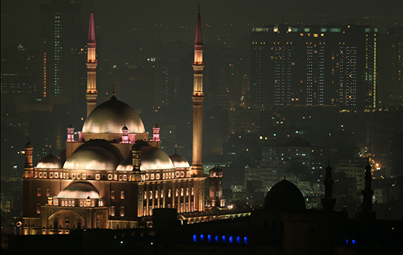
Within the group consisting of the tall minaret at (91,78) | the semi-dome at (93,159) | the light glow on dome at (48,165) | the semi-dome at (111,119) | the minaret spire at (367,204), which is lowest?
the minaret spire at (367,204)

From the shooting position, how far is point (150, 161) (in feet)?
306

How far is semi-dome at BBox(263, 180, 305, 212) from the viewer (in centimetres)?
8562

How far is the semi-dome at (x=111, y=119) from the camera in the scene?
96125 mm

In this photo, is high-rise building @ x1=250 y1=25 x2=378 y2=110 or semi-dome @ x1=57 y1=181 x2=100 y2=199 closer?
semi-dome @ x1=57 y1=181 x2=100 y2=199

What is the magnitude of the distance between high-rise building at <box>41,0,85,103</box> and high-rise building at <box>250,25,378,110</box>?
48.1 metres

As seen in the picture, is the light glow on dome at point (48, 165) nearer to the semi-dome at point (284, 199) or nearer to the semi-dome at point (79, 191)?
the semi-dome at point (79, 191)

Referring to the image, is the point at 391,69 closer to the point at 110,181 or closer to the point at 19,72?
the point at 19,72

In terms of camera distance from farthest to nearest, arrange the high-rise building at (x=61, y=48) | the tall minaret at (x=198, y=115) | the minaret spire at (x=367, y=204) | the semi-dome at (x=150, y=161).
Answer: the high-rise building at (x=61, y=48), the tall minaret at (x=198, y=115), the semi-dome at (x=150, y=161), the minaret spire at (x=367, y=204)

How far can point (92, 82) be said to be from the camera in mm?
103250

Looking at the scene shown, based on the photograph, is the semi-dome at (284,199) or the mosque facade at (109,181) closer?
the semi-dome at (284,199)

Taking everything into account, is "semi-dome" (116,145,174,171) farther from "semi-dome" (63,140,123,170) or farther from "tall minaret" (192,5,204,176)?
"tall minaret" (192,5,204,176)

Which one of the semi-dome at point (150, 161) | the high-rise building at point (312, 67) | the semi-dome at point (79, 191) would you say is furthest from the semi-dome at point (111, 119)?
the high-rise building at point (312, 67)

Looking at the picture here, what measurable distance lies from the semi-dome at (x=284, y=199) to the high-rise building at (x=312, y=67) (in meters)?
101

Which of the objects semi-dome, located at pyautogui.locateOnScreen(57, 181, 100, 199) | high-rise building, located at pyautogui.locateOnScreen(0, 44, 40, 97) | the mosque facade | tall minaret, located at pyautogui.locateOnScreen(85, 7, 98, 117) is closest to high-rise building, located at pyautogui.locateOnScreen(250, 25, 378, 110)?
high-rise building, located at pyautogui.locateOnScreen(0, 44, 40, 97)
